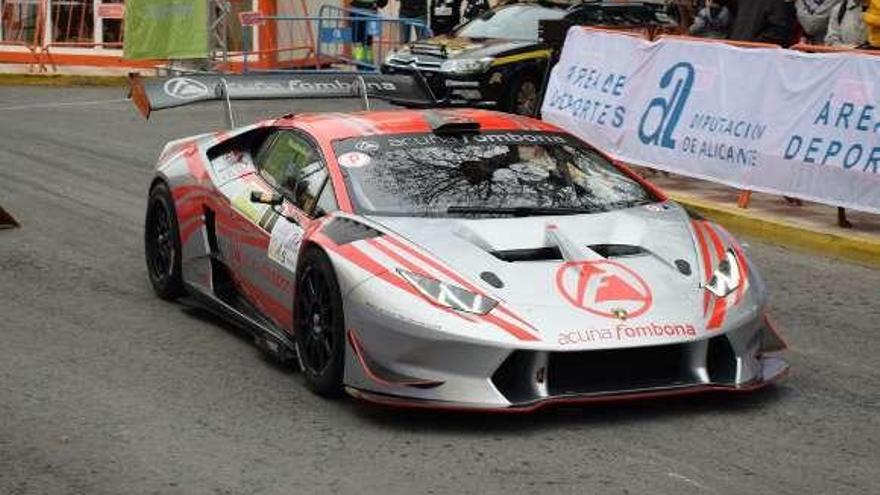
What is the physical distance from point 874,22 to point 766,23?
6.10ft

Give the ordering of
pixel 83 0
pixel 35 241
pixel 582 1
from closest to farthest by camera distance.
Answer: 1. pixel 35 241
2. pixel 582 1
3. pixel 83 0

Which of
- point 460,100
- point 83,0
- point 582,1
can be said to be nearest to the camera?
point 460,100

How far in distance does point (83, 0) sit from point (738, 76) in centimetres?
1855

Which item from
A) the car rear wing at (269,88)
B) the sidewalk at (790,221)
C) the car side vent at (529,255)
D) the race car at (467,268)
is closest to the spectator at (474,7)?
the sidewalk at (790,221)

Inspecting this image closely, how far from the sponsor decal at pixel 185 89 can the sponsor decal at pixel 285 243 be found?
7.40ft

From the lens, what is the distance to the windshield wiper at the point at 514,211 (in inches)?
320

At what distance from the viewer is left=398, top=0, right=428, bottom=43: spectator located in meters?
28.4

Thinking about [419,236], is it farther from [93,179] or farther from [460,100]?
[460,100]

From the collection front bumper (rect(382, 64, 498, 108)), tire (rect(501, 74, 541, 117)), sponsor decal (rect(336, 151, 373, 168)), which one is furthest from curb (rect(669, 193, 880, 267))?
front bumper (rect(382, 64, 498, 108))

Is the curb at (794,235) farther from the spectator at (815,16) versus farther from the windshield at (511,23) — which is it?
the windshield at (511,23)

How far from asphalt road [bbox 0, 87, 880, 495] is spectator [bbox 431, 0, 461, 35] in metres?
18.4

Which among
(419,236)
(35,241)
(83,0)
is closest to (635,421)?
(419,236)

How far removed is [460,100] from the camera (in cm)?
2123

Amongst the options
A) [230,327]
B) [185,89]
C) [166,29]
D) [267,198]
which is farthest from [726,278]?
[166,29]
